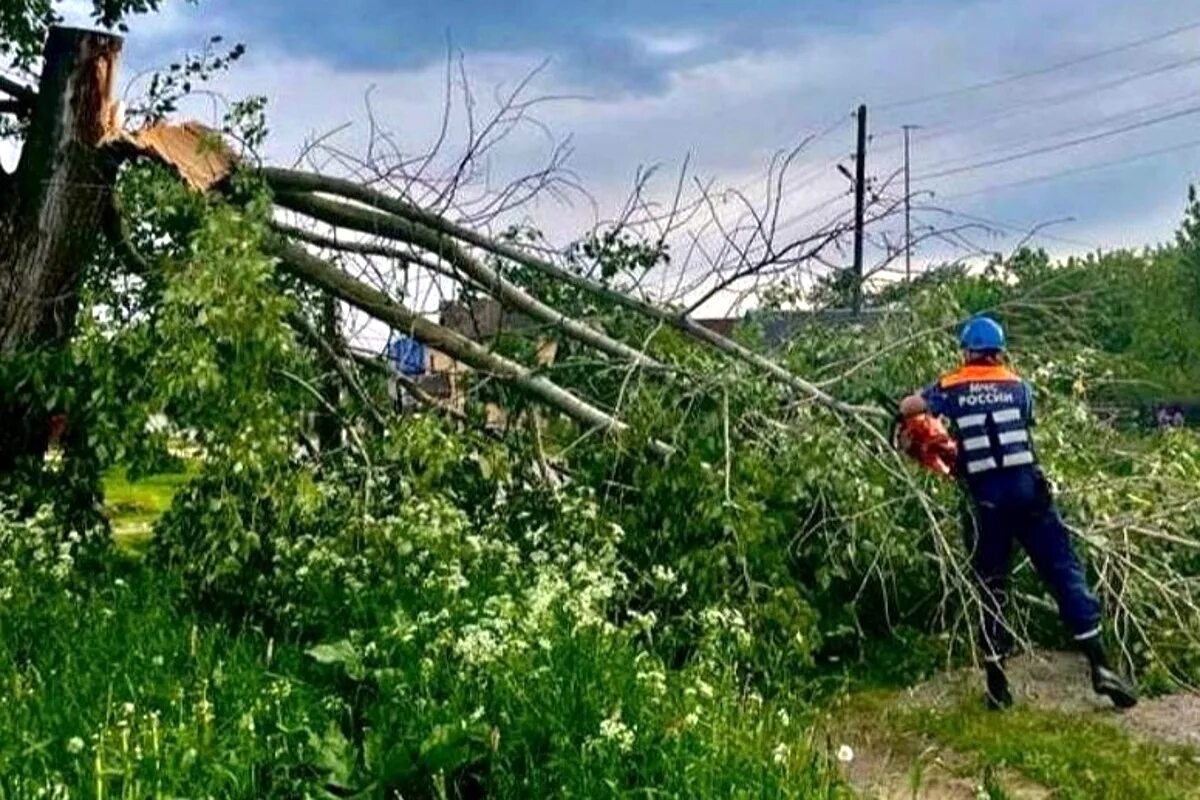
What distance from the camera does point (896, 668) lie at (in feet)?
19.7

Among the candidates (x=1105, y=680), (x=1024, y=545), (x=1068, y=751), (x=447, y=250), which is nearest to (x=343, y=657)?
(x=1068, y=751)

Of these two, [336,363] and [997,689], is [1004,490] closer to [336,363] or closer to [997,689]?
[997,689]

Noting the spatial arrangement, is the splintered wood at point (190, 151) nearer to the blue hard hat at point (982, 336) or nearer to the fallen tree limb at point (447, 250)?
the fallen tree limb at point (447, 250)

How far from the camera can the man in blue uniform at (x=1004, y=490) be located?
5391mm

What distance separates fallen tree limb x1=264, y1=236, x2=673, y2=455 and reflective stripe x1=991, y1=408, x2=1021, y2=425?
62.3 inches

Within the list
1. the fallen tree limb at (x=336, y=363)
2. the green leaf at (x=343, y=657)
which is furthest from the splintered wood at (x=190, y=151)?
the green leaf at (x=343, y=657)

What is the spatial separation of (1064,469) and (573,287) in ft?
8.01

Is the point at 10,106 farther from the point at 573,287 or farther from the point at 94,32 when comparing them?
the point at 573,287

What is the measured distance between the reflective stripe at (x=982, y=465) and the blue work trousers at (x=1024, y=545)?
0.03 meters

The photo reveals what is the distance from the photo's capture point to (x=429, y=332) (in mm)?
6289

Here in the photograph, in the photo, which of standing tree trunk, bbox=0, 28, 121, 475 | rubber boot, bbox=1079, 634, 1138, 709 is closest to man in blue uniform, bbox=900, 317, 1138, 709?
rubber boot, bbox=1079, 634, 1138, 709

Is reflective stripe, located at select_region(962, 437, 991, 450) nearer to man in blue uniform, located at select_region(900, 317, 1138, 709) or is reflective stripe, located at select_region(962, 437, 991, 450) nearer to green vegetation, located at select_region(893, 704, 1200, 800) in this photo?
man in blue uniform, located at select_region(900, 317, 1138, 709)

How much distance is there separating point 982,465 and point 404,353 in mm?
2697

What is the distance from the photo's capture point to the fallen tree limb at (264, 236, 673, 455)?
19.7 ft
